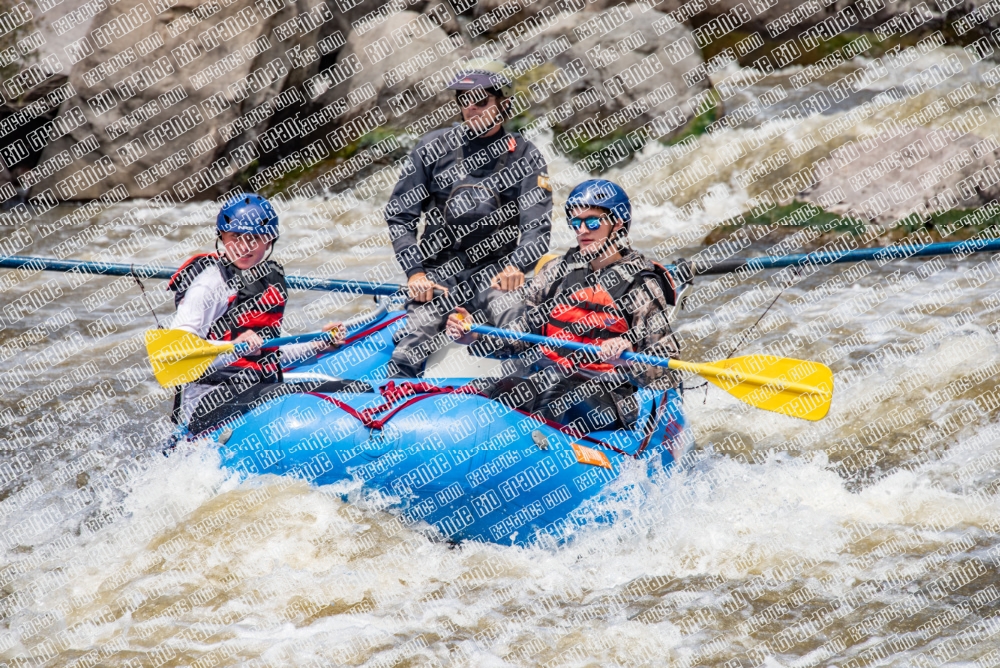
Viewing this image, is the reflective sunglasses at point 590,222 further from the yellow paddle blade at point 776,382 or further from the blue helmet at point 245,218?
the blue helmet at point 245,218

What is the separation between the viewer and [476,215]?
16.8 feet

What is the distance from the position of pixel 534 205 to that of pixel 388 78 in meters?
5.56

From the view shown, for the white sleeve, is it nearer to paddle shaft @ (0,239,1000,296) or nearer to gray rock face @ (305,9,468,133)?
paddle shaft @ (0,239,1000,296)

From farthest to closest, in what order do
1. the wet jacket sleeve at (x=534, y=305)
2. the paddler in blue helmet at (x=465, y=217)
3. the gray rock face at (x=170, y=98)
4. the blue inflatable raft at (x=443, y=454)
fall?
the gray rock face at (x=170, y=98), the paddler in blue helmet at (x=465, y=217), the wet jacket sleeve at (x=534, y=305), the blue inflatable raft at (x=443, y=454)

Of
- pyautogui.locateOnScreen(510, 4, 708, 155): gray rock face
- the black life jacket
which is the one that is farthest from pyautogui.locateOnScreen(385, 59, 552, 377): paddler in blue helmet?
pyautogui.locateOnScreen(510, 4, 708, 155): gray rock face

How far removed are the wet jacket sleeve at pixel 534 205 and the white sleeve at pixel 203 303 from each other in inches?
55.9

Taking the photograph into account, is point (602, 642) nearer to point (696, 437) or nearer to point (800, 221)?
point (696, 437)

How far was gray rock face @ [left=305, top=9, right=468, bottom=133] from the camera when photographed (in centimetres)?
1022

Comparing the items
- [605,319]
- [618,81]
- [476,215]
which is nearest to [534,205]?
[476,215]

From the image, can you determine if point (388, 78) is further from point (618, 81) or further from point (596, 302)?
point (596, 302)

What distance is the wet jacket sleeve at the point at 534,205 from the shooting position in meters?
5.09

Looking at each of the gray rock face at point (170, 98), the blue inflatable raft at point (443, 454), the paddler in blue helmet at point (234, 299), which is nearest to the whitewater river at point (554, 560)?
the blue inflatable raft at point (443, 454)

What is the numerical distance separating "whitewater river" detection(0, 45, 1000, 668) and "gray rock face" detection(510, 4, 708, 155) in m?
4.35

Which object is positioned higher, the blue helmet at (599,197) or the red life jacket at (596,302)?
the blue helmet at (599,197)
